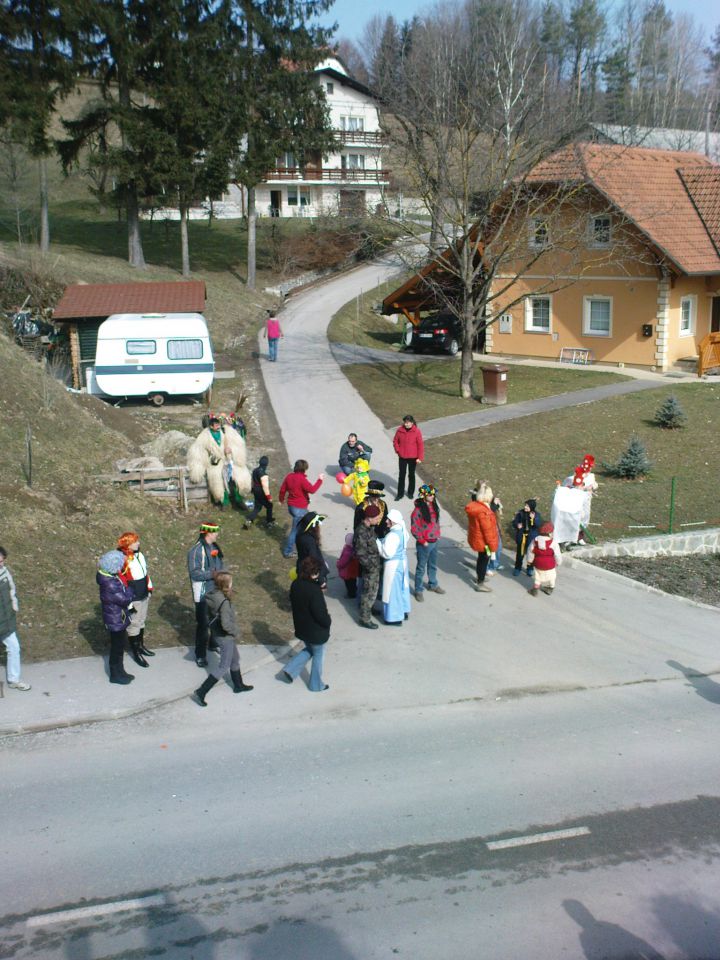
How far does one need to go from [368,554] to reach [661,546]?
707 cm

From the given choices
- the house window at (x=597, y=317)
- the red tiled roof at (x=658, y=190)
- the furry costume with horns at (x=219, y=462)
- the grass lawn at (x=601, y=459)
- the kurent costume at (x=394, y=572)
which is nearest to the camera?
the kurent costume at (x=394, y=572)

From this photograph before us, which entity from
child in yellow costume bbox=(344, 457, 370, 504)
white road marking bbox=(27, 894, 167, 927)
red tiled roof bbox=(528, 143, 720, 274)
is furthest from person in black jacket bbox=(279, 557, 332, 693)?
red tiled roof bbox=(528, 143, 720, 274)

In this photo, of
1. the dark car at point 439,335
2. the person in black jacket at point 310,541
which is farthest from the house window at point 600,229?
the person in black jacket at point 310,541

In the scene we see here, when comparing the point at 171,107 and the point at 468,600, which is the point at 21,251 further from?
the point at 468,600

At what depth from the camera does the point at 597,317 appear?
101 feet

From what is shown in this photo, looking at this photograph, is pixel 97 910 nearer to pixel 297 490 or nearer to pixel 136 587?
pixel 136 587

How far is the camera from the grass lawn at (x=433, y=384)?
78.7ft

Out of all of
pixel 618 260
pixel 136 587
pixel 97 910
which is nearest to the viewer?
pixel 97 910

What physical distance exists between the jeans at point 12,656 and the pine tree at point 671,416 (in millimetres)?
17684

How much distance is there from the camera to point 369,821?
23.9 ft

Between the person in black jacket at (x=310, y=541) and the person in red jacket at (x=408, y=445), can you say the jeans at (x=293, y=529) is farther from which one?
the person in red jacket at (x=408, y=445)

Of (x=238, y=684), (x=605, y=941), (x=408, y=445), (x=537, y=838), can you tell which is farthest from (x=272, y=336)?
(x=605, y=941)

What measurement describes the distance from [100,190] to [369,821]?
34.5m

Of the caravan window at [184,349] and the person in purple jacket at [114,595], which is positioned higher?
the caravan window at [184,349]
